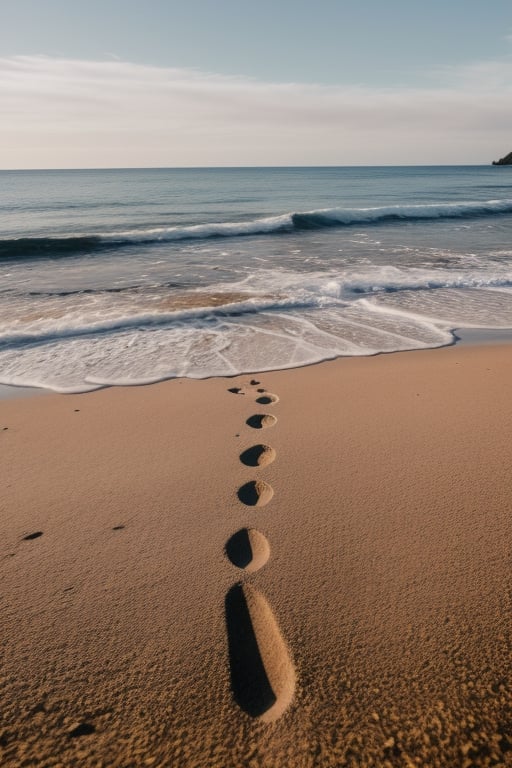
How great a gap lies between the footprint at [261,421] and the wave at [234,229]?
12.1 m

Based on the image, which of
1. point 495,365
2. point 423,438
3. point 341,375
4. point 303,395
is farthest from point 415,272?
point 423,438

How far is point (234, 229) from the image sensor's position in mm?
17984

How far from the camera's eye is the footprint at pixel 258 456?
3.16 m

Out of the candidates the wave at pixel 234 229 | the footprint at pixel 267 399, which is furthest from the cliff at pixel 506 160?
the footprint at pixel 267 399

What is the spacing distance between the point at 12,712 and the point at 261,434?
2254 mm

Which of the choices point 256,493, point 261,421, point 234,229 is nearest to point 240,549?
point 256,493

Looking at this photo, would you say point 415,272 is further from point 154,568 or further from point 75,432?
point 154,568

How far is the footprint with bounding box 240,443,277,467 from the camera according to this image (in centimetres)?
316

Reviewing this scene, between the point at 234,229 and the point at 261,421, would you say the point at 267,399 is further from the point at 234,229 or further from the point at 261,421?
the point at 234,229

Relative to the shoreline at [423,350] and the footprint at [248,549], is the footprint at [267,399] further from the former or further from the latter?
the footprint at [248,549]

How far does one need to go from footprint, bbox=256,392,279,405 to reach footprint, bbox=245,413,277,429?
0.86 ft

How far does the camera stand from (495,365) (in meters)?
4.88

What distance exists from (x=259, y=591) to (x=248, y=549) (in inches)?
12.0

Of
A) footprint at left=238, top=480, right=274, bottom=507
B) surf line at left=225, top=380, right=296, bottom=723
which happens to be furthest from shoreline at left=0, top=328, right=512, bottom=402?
surf line at left=225, top=380, right=296, bottom=723
